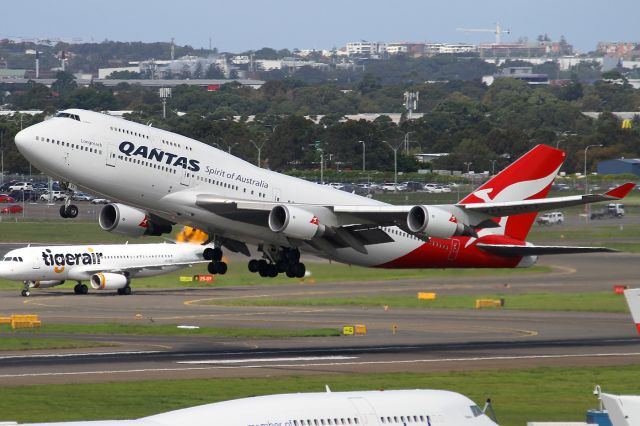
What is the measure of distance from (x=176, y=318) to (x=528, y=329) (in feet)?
72.3

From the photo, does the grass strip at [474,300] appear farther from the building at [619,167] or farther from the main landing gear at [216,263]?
the building at [619,167]

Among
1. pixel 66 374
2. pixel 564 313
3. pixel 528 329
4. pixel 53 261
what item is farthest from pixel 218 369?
pixel 53 261

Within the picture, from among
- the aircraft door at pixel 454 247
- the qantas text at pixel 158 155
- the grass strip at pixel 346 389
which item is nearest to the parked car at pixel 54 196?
the aircraft door at pixel 454 247

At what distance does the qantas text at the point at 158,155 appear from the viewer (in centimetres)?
5975

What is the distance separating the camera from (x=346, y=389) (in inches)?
2178

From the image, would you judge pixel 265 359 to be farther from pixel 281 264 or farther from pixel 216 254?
pixel 216 254

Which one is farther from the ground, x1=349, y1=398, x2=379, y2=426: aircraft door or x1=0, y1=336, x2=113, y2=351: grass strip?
x1=349, y1=398, x2=379, y2=426: aircraft door

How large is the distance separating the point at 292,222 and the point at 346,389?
9.34 m

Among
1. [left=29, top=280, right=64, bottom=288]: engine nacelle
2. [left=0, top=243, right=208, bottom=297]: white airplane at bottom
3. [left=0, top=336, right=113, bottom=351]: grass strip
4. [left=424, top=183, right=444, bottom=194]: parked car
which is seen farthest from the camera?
[left=424, top=183, right=444, bottom=194]: parked car

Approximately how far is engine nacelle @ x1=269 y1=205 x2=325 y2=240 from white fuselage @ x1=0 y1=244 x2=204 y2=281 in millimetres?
48699

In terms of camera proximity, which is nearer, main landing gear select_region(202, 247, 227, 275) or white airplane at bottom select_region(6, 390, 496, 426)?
white airplane at bottom select_region(6, 390, 496, 426)

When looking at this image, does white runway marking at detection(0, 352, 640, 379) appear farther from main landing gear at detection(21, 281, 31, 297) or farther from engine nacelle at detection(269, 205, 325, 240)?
main landing gear at detection(21, 281, 31, 297)

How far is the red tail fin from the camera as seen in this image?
7050 centimetres

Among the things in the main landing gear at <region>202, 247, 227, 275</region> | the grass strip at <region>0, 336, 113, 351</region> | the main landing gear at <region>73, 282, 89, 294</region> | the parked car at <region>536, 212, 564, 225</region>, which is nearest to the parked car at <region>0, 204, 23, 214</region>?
the main landing gear at <region>73, 282, 89, 294</region>
